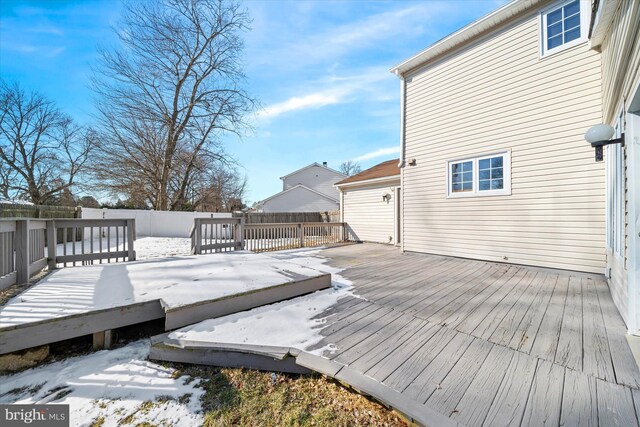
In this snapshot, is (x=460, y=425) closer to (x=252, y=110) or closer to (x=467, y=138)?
(x=467, y=138)

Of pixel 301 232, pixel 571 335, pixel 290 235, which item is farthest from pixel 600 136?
pixel 290 235

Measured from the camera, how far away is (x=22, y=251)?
3348 millimetres

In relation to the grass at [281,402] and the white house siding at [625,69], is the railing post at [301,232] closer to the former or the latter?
the grass at [281,402]

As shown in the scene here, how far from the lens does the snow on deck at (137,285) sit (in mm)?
2469

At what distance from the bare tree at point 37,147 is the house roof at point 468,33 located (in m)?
16.4

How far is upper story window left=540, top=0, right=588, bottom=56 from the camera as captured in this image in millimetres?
4324

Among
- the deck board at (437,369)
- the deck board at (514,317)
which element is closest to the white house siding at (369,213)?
the deck board at (514,317)

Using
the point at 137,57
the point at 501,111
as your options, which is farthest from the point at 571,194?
the point at 137,57

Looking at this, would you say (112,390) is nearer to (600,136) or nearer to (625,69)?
(600,136)

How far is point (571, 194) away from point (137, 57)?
16923mm

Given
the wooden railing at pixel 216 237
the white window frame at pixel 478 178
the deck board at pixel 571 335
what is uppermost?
the white window frame at pixel 478 178

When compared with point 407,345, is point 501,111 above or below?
above

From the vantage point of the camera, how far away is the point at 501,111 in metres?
5.27

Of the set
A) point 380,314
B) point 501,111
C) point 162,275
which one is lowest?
point 380,314
